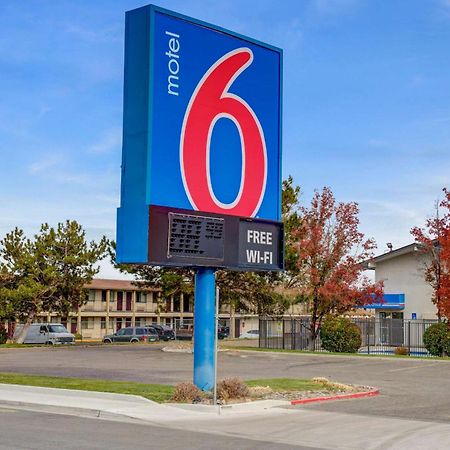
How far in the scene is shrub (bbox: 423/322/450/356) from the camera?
36375mm

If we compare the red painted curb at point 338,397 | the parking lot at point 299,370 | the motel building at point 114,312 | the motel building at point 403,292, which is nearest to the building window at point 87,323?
the motel building at point 114,312

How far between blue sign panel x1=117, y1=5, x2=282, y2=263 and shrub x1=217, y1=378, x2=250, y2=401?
3.66 meters

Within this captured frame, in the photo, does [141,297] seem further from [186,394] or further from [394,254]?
[186,394]

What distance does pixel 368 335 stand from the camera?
43.2m

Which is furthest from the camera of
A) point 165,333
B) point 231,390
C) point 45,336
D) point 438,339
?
point 165,333

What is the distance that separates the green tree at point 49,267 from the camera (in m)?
47.0

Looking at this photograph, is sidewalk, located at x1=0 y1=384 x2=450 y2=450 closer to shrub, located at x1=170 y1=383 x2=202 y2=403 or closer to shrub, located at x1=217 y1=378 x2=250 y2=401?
shrub, located at x1=170 y1=383 x2=202 y2=403

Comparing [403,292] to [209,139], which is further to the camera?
[403,292]

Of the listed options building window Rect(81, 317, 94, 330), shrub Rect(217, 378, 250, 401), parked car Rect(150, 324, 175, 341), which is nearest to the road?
shrub Rect(217, 378, 250, 401)

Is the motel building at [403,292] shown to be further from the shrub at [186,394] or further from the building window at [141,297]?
the building window at [141,297]

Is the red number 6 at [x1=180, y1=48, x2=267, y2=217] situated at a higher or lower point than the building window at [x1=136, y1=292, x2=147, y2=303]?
higher

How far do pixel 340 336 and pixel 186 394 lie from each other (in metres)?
23.1

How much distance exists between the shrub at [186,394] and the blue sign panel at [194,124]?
10.4ft

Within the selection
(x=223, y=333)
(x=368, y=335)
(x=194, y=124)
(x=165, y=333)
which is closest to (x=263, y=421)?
(x=194, y=124)
